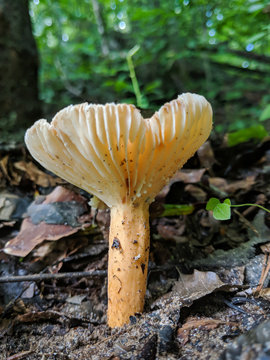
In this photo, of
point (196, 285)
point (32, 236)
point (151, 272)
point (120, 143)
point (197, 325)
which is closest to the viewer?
point (197, 325)

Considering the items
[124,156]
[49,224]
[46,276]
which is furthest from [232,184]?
[46,276]

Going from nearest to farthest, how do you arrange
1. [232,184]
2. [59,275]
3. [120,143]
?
1. [120,143]
2. [59,275]
3. [232,184]

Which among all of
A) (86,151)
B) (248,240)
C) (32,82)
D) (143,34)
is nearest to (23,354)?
(86,151)

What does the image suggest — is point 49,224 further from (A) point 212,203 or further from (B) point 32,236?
(A) point 212,203

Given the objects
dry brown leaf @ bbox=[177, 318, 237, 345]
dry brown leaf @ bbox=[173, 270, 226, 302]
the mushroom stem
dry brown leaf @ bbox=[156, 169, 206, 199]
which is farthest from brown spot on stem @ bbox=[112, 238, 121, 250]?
dry brown leaf @ bbox=[156, 169, 206, 199]

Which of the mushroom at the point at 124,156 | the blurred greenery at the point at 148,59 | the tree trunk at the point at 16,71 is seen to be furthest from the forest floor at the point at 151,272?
the blurred greenery at the point at 148,59

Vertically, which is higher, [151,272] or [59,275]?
[59,275]

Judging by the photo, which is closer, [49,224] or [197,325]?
[197,325]

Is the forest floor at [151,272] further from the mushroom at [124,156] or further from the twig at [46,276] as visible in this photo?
the mushroom at [124,156]
